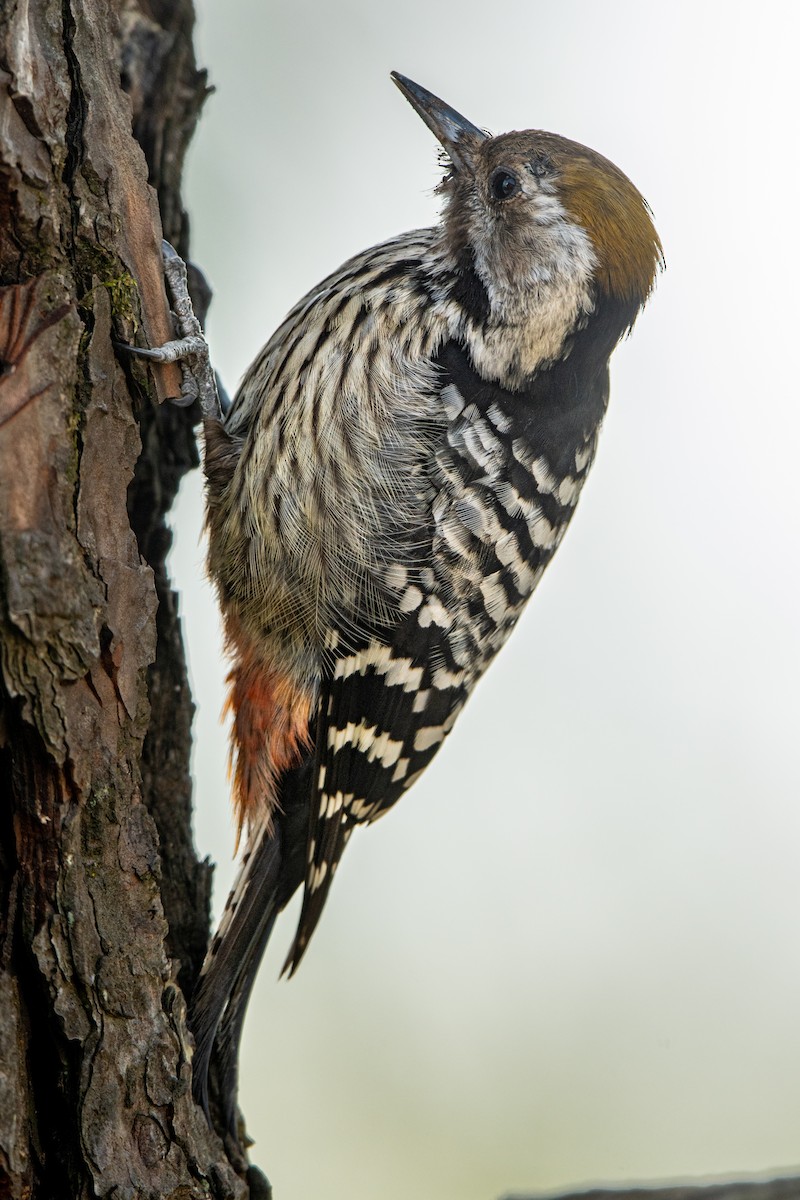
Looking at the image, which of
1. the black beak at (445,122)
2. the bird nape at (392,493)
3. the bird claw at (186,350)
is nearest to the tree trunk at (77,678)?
the bird claw at (186,350)

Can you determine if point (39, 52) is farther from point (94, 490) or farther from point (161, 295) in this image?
point (94, 490)

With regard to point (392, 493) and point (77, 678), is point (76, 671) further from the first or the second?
point (392, 493)

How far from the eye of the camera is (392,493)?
275 centimetres

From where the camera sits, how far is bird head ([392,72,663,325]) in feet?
9.62

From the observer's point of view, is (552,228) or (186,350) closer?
(186,350)

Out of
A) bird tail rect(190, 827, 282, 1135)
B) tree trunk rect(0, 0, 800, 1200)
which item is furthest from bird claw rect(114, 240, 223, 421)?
bird tail rect(190, 827, 282, 1135)

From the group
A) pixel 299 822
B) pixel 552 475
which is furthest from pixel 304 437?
pixel 299 822

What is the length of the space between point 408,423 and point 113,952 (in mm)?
1499

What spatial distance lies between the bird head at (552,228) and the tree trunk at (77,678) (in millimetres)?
1052

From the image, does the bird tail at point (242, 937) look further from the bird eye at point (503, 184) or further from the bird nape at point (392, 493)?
the bird eye at point (503, 184)

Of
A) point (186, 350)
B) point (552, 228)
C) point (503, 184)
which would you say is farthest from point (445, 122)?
point (186, 350)

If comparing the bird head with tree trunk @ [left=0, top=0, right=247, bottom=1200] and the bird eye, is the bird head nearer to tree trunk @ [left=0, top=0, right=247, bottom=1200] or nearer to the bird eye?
the bird eye

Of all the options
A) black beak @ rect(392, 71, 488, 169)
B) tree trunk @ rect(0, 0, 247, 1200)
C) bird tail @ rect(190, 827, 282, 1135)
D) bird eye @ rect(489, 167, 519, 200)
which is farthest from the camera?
black beak @ rect(392, 71, 488, 169)

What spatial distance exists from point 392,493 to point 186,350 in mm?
647
